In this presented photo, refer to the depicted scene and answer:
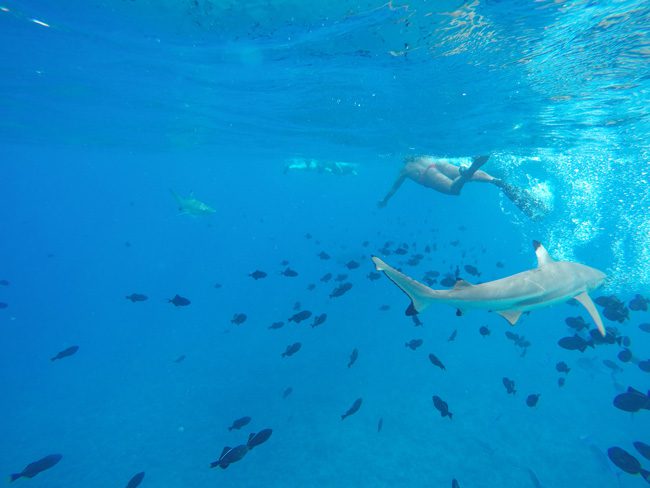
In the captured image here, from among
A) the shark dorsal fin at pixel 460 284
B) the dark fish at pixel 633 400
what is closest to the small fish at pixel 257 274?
the shark dorsal fin at pixel 460 284

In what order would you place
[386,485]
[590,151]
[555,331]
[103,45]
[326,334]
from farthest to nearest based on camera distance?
[555,331], [590,151], [326,334], [103,45], [386,485]

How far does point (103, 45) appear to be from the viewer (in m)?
12.4

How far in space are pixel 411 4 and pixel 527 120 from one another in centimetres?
1258

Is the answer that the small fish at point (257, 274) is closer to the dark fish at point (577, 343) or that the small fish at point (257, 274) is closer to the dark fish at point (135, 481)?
the dark fish at point (135, 481)

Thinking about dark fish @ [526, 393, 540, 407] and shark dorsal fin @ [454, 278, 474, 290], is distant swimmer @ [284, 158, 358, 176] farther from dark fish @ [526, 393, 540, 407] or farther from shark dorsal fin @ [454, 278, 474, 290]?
shark dorsal fin @ [454, 278, 474, 290]

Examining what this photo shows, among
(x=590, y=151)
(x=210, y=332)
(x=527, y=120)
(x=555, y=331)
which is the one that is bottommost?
(x=555, y=331)

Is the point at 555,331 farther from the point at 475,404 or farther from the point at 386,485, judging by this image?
the point at 386,485

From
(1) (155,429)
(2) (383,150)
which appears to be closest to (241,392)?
(1) (155,429)

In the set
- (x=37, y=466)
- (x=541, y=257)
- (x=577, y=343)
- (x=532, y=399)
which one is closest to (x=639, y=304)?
(x=577, y=343)

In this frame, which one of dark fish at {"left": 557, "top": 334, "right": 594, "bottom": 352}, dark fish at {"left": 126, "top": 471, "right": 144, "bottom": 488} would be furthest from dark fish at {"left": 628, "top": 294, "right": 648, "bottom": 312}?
dark fish at {"left": 126, "top": 471, "right": 144, "bottom": 488}

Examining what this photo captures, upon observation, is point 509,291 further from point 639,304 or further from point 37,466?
point 37,466

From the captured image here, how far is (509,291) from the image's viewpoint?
486cm

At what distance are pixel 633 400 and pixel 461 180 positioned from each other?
9864mm

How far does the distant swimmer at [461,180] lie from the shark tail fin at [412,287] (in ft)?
31.4
